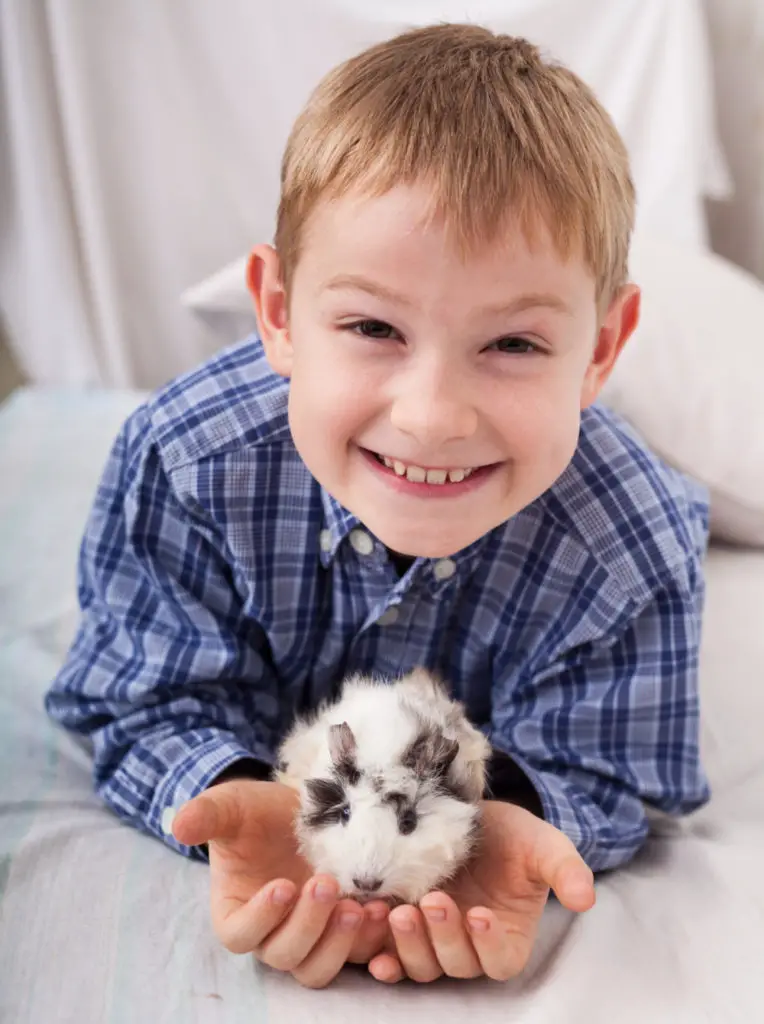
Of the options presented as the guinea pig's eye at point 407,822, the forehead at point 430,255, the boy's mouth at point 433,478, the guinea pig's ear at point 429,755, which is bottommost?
the guinea pig's eye at point 407,822

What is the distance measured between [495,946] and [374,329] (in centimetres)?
48

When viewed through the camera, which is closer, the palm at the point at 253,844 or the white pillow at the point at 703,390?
the palm at the point at 253,844

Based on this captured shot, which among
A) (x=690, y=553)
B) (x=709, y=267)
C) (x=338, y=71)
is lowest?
(x=690, y=553)

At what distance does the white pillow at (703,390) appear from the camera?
137 cm

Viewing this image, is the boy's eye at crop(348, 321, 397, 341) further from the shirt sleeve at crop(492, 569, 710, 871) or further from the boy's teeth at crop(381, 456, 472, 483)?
the shirt sleeve at crop(492, 569, 710, 871)

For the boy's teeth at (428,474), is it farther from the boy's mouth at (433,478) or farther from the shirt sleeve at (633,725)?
the shirt sleeve at (633,725)

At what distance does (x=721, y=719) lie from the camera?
1163 millimetres

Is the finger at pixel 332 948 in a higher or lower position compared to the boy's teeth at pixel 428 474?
lower

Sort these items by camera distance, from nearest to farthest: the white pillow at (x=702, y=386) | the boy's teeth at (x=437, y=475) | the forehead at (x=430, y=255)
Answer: the forehead at (x=430, y=255), the boy's teeth at (x=437, y=475), the white pillow at (x=702, y=386)

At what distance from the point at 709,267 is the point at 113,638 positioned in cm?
99

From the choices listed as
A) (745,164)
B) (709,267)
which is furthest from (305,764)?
(745,164)

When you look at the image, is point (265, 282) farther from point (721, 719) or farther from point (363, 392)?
point (721, 719)

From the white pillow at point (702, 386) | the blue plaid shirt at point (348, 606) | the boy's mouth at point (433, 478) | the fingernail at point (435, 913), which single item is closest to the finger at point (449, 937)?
the fingernail at point (435, 913)

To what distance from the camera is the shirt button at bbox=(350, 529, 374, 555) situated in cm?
102
